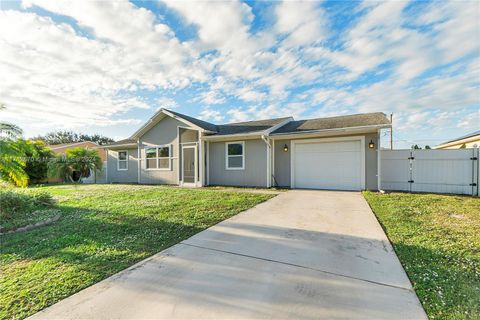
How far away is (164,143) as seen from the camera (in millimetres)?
13305

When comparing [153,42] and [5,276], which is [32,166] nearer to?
[153,42]

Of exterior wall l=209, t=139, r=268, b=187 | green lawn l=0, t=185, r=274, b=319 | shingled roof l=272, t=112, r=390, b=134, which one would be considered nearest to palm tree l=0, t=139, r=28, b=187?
green lawn l=0, t=185, r=274, b=319

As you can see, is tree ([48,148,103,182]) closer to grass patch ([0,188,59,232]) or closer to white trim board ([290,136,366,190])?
grass patch ([0,188,59,232])

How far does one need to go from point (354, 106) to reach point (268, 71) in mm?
6751

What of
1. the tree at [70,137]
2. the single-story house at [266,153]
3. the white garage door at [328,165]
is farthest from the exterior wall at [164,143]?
the tree at [70,137]

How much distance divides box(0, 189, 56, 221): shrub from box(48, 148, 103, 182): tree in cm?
905

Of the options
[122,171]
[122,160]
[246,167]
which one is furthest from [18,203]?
[122,160]

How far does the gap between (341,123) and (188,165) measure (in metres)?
8.73

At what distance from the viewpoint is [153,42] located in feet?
27.4

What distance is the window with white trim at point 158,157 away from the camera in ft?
43.4

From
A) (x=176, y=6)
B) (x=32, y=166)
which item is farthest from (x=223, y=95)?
(x=32, y=166)

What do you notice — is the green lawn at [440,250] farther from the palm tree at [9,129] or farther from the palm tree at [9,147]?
the palm tree at [9,129]

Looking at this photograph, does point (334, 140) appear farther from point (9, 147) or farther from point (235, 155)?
point (9, 147)

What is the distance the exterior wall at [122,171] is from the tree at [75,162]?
0.83m
